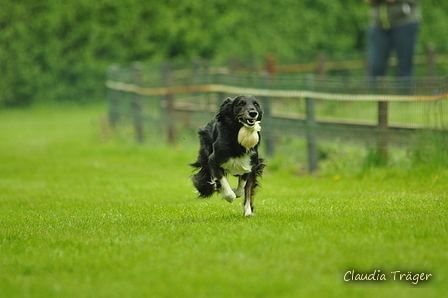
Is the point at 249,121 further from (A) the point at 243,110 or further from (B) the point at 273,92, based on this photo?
(B) the point at 273,92

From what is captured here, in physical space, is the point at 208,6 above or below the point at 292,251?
above

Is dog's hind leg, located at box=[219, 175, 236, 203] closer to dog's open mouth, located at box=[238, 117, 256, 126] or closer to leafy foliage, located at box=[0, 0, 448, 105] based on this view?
dog's open mouth, located at box=[238, 117, 256, 126]

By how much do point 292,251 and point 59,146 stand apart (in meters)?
13.0

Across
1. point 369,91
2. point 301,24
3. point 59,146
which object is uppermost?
point 301,24

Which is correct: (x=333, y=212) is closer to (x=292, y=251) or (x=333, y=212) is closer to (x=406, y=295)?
(x=292, y=251)

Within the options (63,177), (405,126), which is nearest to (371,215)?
(405,126)

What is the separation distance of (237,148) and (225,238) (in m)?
1.53

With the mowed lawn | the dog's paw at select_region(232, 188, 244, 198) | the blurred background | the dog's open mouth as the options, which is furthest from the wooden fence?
the dog's open mouth

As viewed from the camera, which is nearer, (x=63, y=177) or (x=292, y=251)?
(x=292, y=251)

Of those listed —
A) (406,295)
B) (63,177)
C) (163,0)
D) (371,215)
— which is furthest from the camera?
(163,0)

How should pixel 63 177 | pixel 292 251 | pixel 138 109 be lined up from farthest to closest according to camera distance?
pixel 138 109 → pixel 63 177 → pixel 292 251

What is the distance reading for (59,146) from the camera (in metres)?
17.6

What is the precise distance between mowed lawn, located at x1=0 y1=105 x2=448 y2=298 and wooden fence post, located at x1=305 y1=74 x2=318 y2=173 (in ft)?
1.24

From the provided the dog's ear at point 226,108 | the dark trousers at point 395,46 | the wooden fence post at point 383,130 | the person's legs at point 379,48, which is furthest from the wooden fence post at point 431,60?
the dog's ear at point 226,108
